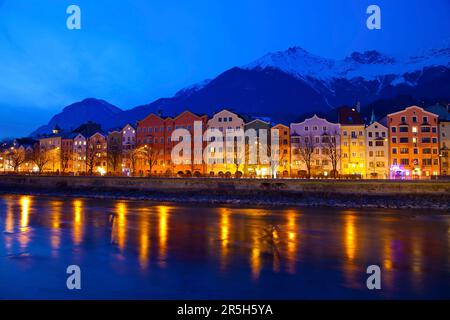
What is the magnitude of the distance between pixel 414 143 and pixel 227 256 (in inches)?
2465

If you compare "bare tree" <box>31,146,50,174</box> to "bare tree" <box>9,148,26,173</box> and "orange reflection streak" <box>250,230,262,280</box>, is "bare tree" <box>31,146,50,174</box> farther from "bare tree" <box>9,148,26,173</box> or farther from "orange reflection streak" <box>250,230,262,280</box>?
"orange reflection streak" <box>250,230,262,280</box>

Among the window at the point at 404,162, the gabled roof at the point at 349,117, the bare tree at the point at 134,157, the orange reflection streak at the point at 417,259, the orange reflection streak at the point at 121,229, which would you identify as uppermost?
the gabled roof at the point at 349,117

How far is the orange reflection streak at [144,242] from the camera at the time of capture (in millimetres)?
16203

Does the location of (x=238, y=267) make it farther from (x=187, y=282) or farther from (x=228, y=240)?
(x=228, y=240)

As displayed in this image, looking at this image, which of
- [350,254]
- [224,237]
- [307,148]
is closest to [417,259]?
[350,254]

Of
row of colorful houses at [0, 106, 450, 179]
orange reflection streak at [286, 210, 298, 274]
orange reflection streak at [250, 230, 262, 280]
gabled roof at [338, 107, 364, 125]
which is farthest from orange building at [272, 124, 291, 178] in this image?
orange reflection streak at [250, 230, 262, 280]

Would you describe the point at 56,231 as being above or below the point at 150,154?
below

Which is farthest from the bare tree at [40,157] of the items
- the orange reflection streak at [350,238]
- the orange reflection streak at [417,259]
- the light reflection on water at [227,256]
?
the orange reflection streak at [417,259]

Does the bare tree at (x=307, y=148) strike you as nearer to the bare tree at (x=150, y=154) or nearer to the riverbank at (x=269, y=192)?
the riverbank at (x=269, y=192)

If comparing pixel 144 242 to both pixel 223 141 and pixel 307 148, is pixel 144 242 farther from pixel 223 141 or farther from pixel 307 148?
pixel 223 141

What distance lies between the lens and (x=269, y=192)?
162 ft

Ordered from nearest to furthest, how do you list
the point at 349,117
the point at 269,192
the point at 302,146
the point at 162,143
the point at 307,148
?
1. the point at 269,192
2. the point at 307,148
3. the point at 302,146
4. the point at 349,117
5. the point at 162,143

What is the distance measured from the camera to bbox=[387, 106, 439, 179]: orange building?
67.6m
